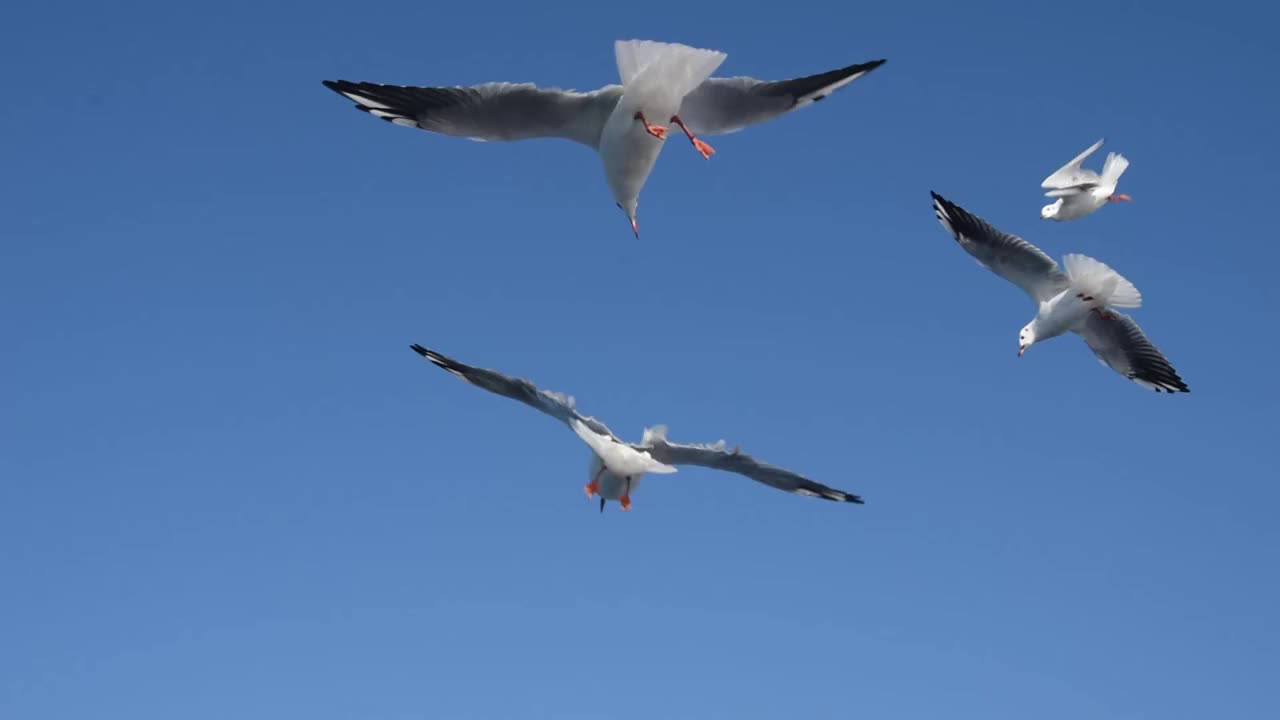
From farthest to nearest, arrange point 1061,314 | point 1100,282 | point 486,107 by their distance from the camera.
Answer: point 1061,314 < point 1100,282 < point 486,107

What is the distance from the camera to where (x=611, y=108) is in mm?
10781

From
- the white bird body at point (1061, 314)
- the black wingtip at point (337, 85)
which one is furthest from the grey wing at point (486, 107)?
the white bird body at point (1061, 314)

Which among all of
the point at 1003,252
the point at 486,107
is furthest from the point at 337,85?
the point at 1003,252

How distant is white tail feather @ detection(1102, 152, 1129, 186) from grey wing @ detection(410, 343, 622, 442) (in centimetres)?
699

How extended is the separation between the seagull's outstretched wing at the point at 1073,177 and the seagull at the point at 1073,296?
1.21 meters

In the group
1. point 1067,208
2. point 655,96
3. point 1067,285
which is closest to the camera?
point 655,96

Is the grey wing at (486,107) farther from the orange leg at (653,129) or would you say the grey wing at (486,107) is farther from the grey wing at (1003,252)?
the grey wing at (1003,252)

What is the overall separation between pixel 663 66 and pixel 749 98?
1023 millimetres

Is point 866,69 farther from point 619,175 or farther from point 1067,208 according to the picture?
point 1067,208

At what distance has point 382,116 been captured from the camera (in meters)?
10.9

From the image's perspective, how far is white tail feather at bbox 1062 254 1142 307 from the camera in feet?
44.0

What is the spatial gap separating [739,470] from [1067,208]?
595cm

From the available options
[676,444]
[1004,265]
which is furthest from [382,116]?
[1004,265]

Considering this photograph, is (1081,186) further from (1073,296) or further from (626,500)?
(626,500)
